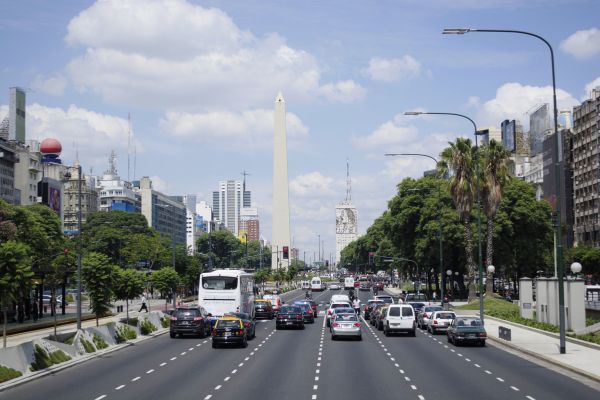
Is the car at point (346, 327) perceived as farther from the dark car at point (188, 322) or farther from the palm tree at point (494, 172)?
the palm tree at point (494, 172)

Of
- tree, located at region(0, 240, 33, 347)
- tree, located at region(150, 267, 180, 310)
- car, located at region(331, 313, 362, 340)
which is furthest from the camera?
tree, located at region(150, 267, 180, 310)

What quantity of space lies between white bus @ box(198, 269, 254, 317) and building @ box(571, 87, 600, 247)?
80163 mm

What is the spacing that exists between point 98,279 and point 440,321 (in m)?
20.1

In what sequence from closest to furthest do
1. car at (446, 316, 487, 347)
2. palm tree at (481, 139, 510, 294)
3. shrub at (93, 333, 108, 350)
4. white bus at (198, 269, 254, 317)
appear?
shrub at (93, 333, 108, 350)
car at (446, 316, 487, 347)
white bus at (198, 269, 254, 317)
palm tree at (481, 139, 510, 294)

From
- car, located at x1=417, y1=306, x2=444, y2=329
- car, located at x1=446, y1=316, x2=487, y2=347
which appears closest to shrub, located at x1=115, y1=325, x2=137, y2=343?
car, located at x1=446, y1=316, x2=487, y2=347

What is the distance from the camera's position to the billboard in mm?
156750

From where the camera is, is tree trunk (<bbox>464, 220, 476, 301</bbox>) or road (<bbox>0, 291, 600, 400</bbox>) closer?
road (<bbox>0, 291, 600, 400</bbox>)

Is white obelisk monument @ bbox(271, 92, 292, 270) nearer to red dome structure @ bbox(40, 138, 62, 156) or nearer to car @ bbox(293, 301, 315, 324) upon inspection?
red dome structure @ bbox(40, 138, 62, 156)

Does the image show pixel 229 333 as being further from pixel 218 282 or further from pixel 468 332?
pixel 218 282

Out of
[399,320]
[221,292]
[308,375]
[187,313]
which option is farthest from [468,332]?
[221,292]

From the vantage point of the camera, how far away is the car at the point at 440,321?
45.7 meters

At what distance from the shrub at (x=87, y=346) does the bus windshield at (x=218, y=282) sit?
14411mm

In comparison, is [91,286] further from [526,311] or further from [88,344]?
[526,311]

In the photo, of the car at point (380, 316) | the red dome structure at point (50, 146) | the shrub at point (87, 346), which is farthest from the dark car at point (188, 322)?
the red dome structure at point (50, 146)
